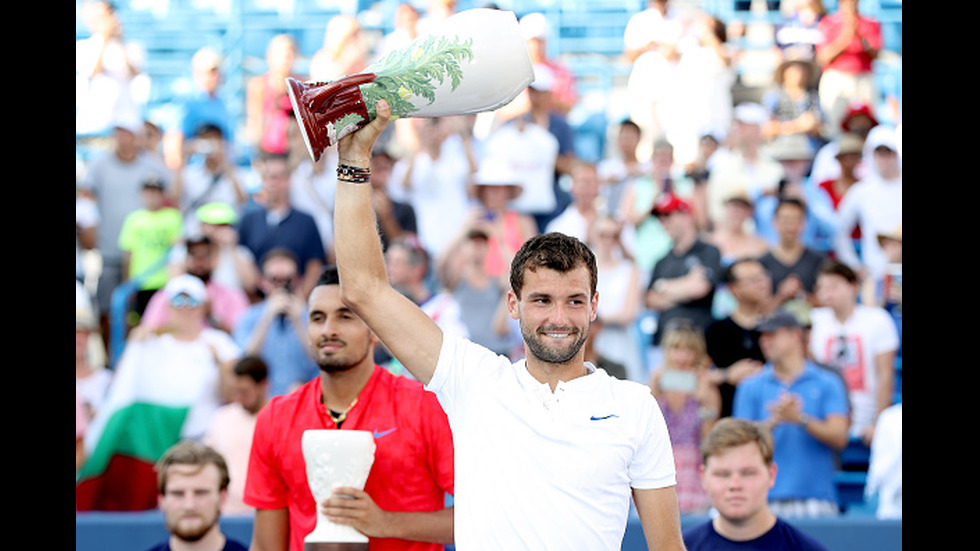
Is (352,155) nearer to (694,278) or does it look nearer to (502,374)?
(502,374)

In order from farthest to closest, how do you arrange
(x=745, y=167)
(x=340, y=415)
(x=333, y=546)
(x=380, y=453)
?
(x=745, y=167) < (x=340, y=415) < (x=380, y=453) < (x=333, y=546)

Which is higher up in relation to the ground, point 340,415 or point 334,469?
point 340,415

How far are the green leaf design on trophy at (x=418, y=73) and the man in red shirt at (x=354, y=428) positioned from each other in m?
0.89

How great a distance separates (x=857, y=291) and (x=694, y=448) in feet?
6.28

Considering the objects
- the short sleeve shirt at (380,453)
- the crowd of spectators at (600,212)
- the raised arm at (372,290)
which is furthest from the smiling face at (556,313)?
the crowd of spectators at (600,212)

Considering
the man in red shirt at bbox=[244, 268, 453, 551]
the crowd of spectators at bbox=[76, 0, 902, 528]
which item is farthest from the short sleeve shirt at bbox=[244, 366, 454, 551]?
the crowd of spectators at bbox=[76, 0, 902, 528]

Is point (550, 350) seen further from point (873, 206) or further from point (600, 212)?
point (873, 206)

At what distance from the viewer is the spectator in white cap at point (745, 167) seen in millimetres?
8891

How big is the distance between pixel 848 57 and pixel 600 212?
2.83 metres

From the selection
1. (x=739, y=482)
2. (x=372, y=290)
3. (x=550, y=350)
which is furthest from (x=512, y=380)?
(x=739, y=482)

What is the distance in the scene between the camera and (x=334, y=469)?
368 centimetres

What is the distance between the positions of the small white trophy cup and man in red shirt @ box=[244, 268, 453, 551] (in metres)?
0.19

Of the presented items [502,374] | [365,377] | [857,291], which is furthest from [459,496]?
[857,291]
